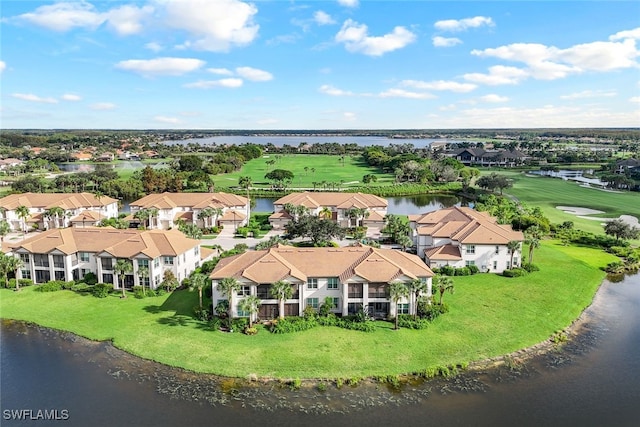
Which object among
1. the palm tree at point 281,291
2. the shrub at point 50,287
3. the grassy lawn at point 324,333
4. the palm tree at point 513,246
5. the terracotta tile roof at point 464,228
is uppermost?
the terracotta tile roof at point 464,228

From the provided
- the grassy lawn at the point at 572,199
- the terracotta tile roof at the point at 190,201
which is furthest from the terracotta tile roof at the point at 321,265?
the grassy lawn at the point at 572,199

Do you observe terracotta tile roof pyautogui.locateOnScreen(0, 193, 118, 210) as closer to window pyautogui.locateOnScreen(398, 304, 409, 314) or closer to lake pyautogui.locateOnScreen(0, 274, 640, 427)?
lake pyautogui.locateOnScreen(0, 274, 640, 427)

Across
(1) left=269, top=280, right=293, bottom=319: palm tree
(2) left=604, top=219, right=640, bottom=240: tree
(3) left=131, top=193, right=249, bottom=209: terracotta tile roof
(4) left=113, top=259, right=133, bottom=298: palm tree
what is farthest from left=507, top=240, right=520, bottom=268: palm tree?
(3) left=131, top=193, right=249, bottom=209: terracotta tile roof

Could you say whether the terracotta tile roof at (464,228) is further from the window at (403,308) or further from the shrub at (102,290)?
the shrub at (102,290)

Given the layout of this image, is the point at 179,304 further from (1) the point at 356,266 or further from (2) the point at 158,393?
(1) the point at 356,266

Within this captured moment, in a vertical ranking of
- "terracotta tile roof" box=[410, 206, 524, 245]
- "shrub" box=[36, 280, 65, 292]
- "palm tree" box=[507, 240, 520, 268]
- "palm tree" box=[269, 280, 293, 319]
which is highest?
"terracotta tile roof" box=[410, 206, 524, 245]

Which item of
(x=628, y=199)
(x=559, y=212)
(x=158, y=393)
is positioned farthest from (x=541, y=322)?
(x=628, y=199)

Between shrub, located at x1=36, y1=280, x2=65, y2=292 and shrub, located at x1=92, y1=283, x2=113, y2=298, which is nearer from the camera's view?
shrub, located at x1=92, y1=283, x2=113, y2=298
